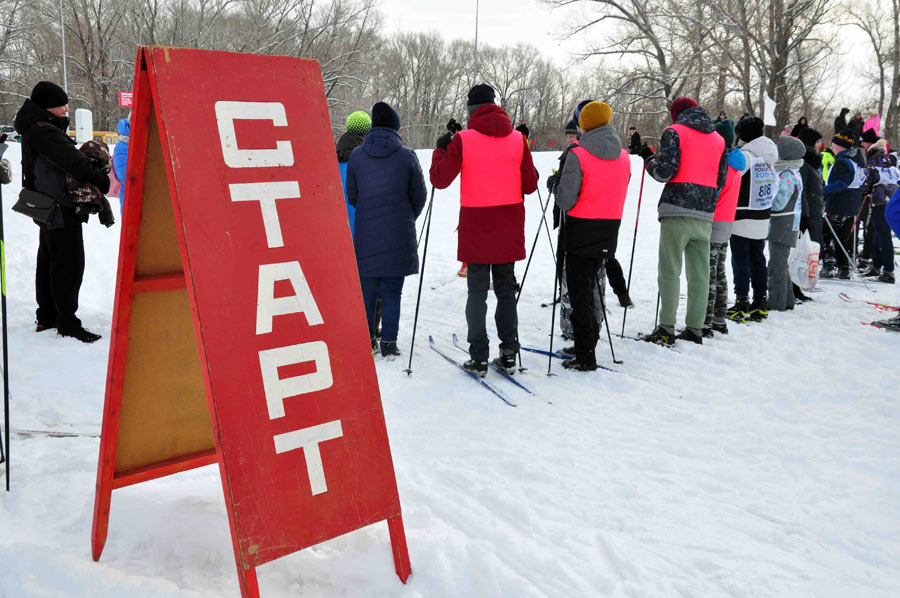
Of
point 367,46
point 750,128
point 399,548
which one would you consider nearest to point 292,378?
point 399,548

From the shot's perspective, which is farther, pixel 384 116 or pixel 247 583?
pixel 384 116

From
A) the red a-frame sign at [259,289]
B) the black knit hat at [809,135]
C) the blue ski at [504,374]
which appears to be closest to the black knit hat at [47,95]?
the red a-frame sign at [259,289]

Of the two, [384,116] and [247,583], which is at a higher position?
[384,116]

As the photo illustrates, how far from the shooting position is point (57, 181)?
476cm

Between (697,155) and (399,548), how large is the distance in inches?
164

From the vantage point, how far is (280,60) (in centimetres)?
208

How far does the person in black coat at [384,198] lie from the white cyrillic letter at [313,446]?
2820 mm

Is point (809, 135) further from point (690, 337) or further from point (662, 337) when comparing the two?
point (662, 337)

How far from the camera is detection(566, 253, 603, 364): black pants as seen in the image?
4691 millimetres

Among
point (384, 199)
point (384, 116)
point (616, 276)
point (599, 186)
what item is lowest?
point (616, 276)

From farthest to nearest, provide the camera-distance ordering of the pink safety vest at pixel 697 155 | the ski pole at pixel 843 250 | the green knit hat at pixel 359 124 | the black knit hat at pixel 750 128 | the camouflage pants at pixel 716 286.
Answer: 1. the ski pole at pixel 843 250
2. the black knit hat at pixel 750 128
3. the camouflage pants at pixel 716 286
4. the green knit hat at pixel 359 124
5. the pink safety vest at pixel 697 155

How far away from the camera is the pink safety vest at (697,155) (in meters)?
5.05

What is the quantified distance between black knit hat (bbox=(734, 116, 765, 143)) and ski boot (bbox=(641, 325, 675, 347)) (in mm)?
2264

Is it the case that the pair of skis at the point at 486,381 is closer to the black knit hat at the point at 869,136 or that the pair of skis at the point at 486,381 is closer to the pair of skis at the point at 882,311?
the pair of skis at the point at 882,311
